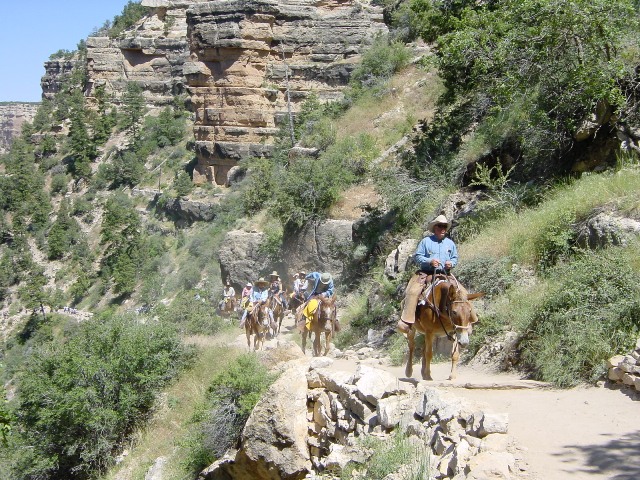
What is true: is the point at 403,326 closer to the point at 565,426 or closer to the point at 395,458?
the point at 395,458

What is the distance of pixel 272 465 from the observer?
8.76 meters

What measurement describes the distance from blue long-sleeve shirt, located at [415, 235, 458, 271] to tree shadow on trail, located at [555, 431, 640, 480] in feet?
10.6

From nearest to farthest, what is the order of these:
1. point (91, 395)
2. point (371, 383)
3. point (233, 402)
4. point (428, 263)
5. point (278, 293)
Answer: point (371, 383) < point (428, 263) < point (233, 402) < point (91, 395) < point (278, 293)


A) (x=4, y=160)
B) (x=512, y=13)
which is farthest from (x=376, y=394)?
(x=4, y=160)

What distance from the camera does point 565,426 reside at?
6.62 meters

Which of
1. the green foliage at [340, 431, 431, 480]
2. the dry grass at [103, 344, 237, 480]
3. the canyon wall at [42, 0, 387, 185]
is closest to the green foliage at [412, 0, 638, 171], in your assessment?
the dry grass at [103, 344, 237, 480]

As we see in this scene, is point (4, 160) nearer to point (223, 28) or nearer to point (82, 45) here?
point (82, 45)

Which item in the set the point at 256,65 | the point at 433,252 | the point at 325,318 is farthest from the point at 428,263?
the point at 256,65

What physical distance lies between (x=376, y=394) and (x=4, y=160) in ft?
200

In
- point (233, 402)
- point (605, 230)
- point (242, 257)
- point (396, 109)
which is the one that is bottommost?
point (233, 402)

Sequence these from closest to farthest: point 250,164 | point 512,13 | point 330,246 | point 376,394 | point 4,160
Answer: point 376,394, point 512,13, point 330,246, point 250,164, point 4,160

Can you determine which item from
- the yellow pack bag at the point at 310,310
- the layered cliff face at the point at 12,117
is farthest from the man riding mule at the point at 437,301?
the layered cliff face at the point at 12,117

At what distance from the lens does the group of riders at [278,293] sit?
14.7 metres

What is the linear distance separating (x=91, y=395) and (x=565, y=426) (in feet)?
31.5
